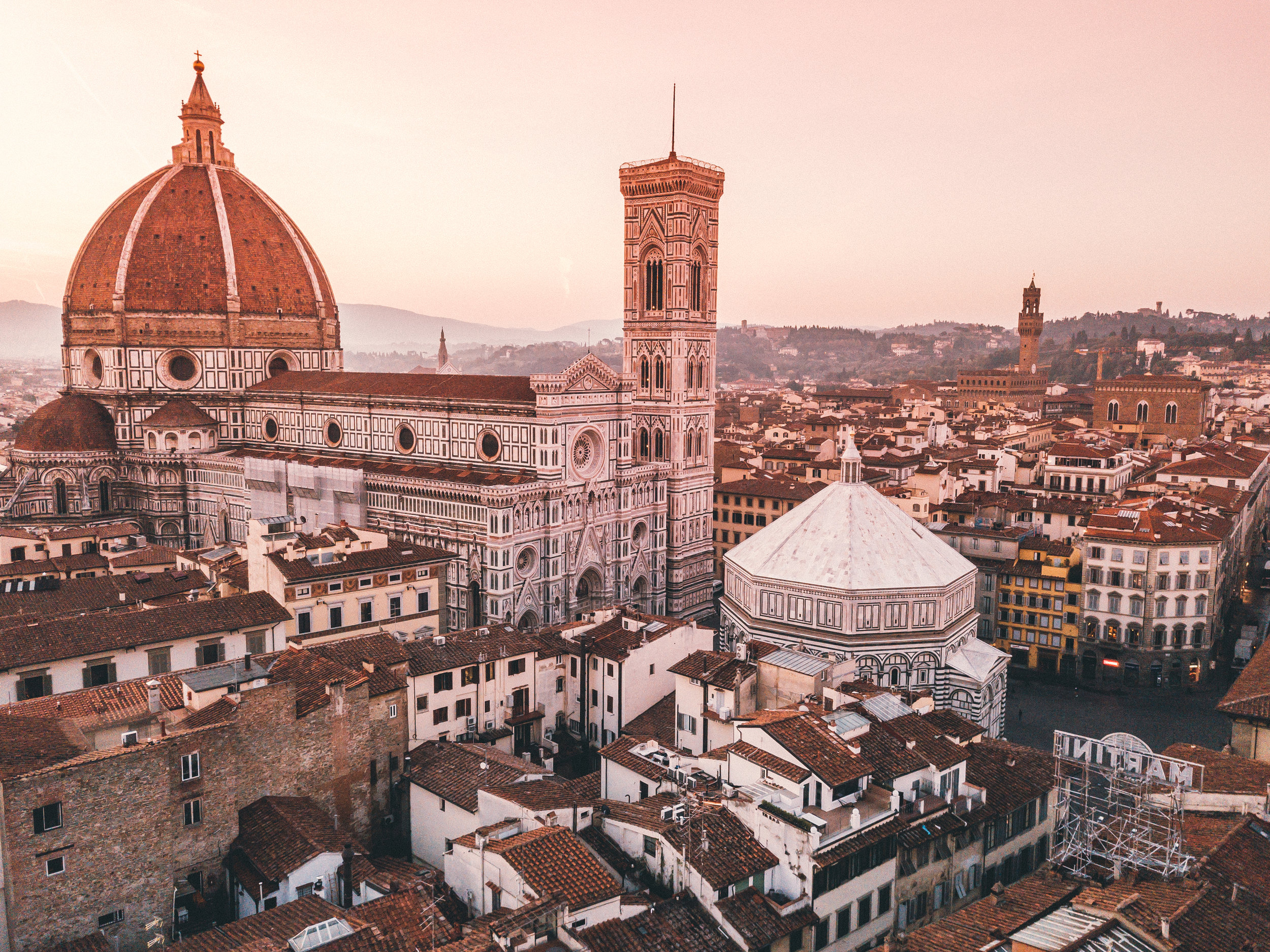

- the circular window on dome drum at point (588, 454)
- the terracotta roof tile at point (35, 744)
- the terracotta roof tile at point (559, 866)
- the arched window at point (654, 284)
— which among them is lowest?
the terracotta roof tile at point (559, 866)

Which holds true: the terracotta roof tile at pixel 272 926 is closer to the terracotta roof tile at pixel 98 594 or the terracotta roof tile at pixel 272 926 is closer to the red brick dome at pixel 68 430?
the terracotta roof tile at pixel 98 594

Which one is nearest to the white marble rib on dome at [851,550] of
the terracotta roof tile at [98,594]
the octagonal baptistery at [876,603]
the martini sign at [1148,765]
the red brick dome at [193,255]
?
the octagonal baptistery at [876,603]

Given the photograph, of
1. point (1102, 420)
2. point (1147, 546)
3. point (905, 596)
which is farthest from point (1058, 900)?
point (1102, 420)

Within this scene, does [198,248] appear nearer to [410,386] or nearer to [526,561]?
[410,386]

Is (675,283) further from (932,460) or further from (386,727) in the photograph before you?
(386,727)

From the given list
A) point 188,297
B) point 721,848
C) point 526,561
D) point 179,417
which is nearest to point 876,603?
A: point 526,561

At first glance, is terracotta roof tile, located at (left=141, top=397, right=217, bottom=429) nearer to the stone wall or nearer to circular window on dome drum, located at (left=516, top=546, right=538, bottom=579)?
circular window on dome drum, located at (left=516, top=546, right=538, bottom=579)
